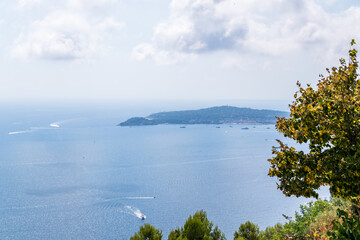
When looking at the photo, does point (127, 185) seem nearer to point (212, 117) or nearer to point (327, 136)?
point (327, 136)

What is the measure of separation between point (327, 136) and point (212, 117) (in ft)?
518

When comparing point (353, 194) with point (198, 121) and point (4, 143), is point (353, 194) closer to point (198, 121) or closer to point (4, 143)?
point (4, 143)

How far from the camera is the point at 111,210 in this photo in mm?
49000

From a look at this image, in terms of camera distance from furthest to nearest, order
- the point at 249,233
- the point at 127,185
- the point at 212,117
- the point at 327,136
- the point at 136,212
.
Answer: the point at 212,117, the point at 127,185, the point at 136,212, the point at 249,233, the point at 327,136

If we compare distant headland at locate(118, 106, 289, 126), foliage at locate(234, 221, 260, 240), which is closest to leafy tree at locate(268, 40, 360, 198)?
foliage at locate(234, 221, 260, 240)

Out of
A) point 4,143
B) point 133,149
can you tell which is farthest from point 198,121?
point 4,143

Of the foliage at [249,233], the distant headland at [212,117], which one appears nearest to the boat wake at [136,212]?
the foliage at [249,233]

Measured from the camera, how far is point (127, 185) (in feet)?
202

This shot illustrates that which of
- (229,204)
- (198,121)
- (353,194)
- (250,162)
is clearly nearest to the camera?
(353,194)

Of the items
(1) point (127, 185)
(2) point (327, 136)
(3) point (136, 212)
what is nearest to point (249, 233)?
(2) point (327, 136)

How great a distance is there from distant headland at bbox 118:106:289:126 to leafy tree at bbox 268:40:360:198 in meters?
145

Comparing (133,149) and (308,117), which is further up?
(308,117)

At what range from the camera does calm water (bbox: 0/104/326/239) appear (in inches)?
1768

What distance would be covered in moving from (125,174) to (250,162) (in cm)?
3409
